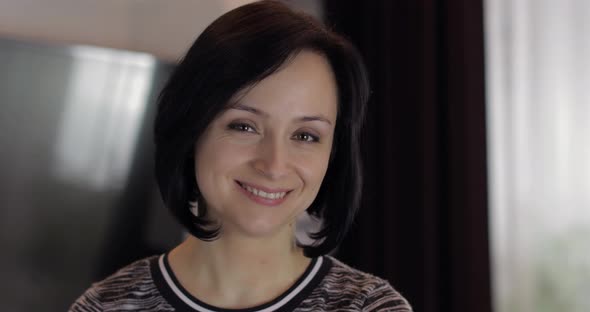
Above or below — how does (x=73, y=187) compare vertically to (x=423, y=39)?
below

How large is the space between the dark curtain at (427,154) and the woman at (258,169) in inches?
36.7

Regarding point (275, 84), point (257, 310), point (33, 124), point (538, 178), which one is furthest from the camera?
point (538, 178)

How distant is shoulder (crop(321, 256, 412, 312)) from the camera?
1.23 m

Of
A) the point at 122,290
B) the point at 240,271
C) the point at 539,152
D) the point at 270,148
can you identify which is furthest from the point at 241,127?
the point at 539,152

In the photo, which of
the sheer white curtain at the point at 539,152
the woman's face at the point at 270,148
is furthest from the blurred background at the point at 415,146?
the woman's face at the point at 270,148

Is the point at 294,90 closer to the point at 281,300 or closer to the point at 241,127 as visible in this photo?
the point at 241,127

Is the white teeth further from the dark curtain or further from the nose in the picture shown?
the dark curtain

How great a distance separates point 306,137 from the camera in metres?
1.20

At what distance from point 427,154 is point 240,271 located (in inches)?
46.9

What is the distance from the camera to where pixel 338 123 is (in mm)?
1284

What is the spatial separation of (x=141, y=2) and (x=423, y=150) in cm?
113

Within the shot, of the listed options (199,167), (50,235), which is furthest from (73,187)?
(199,167)

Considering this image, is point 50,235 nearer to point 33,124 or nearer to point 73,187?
point 73,187

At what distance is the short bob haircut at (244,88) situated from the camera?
112cm
